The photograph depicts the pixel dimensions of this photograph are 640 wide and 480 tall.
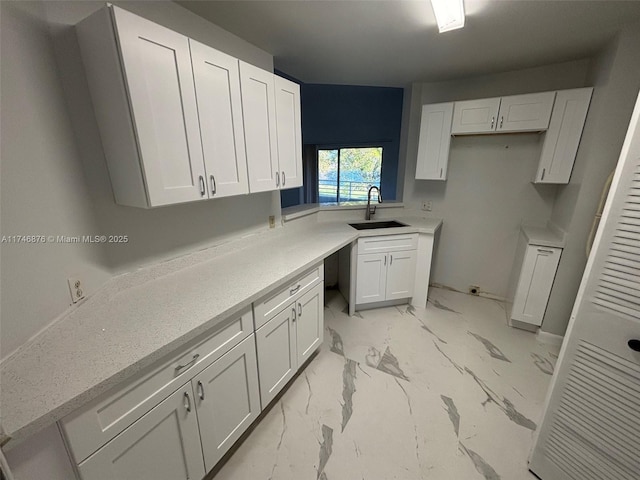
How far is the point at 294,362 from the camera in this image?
1.81 metres

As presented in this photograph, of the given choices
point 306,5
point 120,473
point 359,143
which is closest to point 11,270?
point 120,473

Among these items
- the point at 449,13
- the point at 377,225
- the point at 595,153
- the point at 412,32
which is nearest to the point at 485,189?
the point at 595,153

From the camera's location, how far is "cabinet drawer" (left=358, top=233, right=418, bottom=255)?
8.48 feet

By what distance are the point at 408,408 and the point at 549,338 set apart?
1663 millimetres

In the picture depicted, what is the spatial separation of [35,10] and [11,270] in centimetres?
98

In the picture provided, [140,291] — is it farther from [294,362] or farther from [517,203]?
[517,203]

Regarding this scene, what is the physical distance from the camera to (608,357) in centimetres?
105

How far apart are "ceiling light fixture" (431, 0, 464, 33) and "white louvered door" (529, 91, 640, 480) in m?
0.99

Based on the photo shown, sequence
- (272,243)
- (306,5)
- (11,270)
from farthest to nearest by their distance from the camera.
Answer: (272,243), (306,5), (11,270)

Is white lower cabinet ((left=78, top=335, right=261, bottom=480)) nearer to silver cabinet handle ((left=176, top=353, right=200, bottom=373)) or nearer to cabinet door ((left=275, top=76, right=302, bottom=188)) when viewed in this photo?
Answer: silver cabinet handle ((left=176, top=353, right=200, bottom=373))

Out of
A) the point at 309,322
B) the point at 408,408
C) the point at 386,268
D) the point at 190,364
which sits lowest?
the point at 408,408

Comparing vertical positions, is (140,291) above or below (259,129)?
below

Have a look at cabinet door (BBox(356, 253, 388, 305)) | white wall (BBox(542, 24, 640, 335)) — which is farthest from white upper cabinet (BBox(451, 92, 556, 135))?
cabinet door (BBox(356, 253, 388, 305))

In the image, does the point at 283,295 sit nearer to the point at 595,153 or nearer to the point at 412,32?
the point at 412,32
